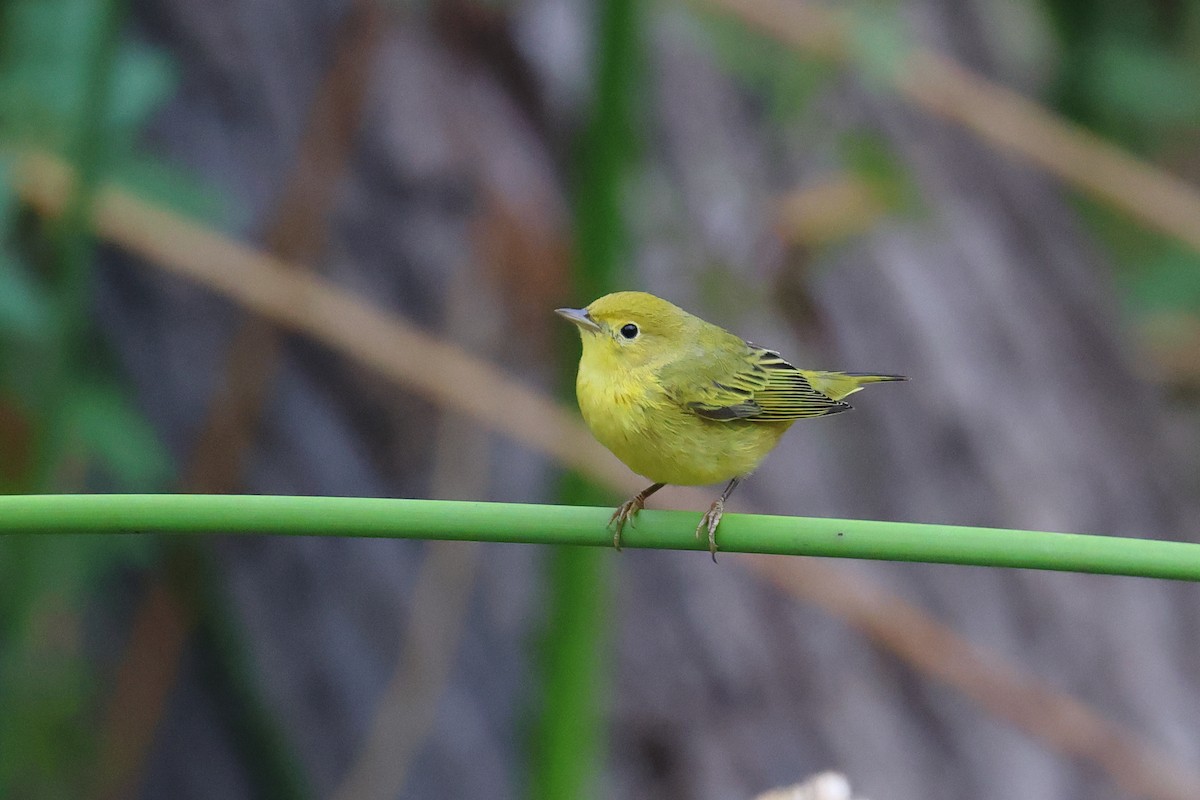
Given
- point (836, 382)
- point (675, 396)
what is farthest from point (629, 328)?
point (836, 382)

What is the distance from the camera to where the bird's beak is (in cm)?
222

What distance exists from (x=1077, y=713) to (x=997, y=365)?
59.1 inches

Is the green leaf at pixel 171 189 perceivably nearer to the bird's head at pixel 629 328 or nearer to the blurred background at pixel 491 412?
the blurred background at pixel 491 412

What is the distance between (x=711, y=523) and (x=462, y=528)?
674 millimetres

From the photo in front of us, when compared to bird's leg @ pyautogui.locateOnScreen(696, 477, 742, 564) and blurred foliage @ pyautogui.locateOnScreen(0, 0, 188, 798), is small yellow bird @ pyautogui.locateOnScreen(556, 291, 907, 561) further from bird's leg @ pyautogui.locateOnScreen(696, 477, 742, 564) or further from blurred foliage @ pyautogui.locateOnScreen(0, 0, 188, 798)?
blurred foliage @ pyautogui.locateOnScreen(0, 0, 188, 798)

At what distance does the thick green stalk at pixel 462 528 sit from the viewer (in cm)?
133

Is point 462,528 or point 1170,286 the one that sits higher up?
point 1170,286

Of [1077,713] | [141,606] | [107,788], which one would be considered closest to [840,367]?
[1077,713]

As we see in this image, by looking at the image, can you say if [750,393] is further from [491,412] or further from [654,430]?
[491,412]

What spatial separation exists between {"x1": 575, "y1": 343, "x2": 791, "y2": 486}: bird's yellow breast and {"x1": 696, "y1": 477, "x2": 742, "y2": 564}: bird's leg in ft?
0.20

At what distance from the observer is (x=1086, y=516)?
14.0ft

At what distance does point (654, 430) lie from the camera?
2281 mm

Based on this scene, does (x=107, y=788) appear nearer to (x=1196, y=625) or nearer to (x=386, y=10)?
(x=386, y=10)

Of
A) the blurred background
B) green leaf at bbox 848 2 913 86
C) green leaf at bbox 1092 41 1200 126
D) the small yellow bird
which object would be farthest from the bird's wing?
green leaf at bbox 1092 41 1200 126
